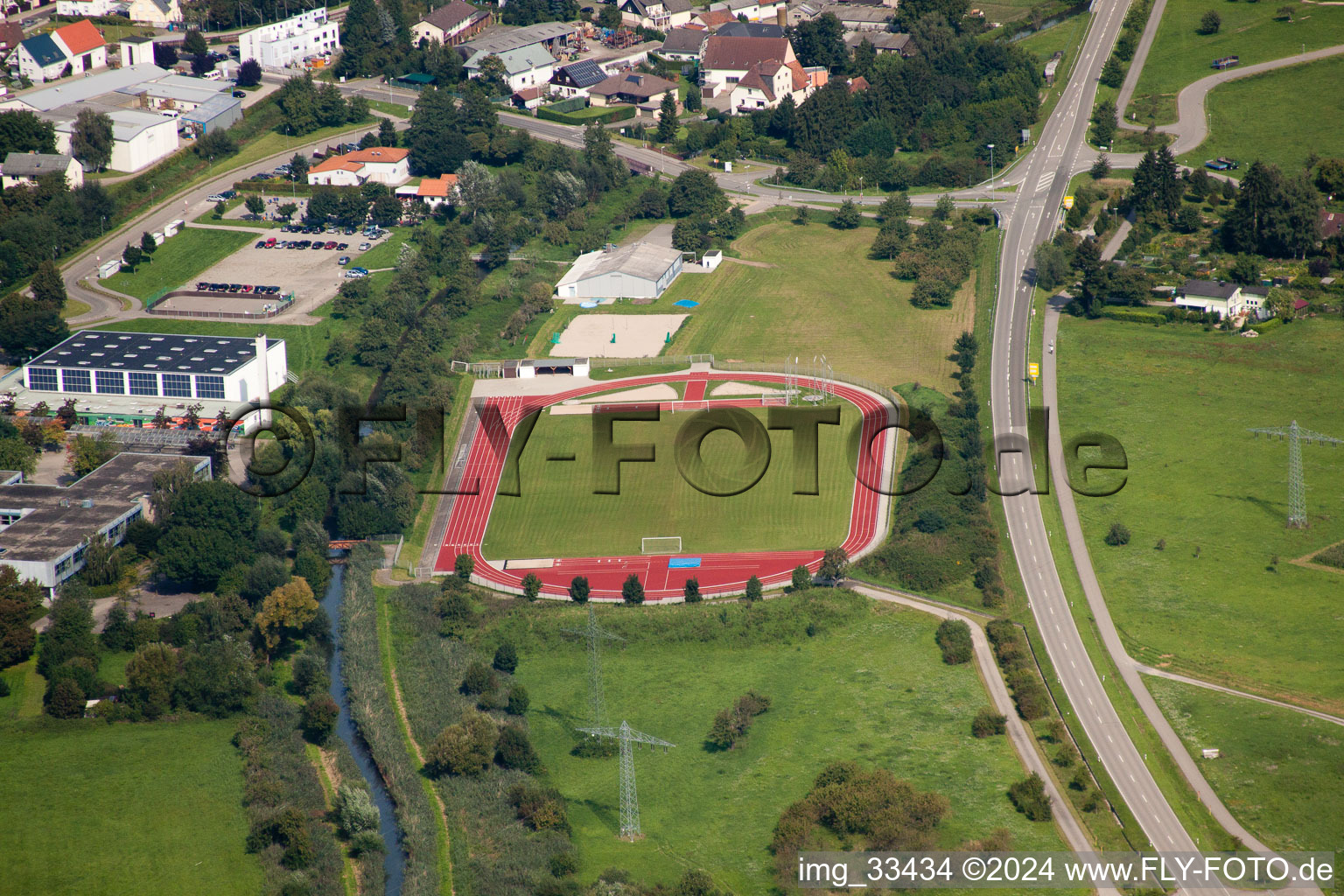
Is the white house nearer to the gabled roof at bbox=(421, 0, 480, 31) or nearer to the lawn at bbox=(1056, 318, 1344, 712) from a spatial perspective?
the gabled roof at bbox=(421, 0, 480, 31)

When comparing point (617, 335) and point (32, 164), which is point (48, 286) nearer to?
point (32, 164)

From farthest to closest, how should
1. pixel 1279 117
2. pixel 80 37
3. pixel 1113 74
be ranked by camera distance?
1. pixel 80 37
2. pixel 1113 74
3. pixel 1279 117

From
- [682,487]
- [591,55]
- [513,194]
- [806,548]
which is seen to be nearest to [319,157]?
[513,194]

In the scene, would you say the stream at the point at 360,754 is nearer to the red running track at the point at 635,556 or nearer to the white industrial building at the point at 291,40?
the red running track at the point at 635,556

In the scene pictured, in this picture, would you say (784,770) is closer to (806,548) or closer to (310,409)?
(806,548)

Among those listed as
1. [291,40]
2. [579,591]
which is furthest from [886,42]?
[579,591]

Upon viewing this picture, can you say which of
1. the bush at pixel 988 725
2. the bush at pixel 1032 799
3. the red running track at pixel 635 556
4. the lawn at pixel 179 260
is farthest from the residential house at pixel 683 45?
the bush at pixel 1032 799

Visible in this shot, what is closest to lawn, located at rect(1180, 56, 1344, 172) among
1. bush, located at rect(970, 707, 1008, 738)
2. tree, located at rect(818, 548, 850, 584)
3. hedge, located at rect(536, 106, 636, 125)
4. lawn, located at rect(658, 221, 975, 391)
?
lawn, located at rect(658, 221, 975, 391)
